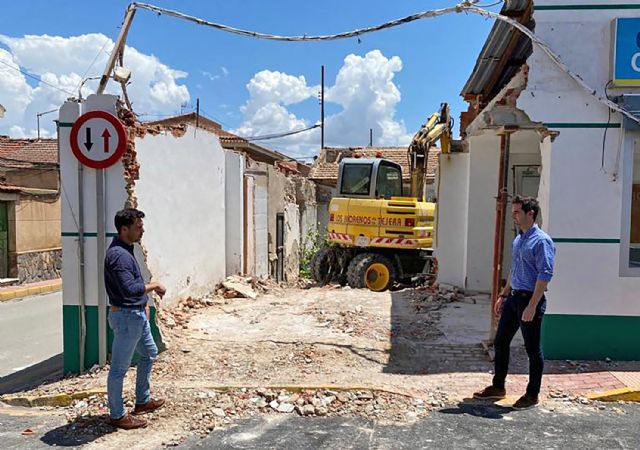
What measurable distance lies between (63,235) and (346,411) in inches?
137

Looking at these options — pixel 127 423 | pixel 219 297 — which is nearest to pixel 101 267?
pixel 127 423

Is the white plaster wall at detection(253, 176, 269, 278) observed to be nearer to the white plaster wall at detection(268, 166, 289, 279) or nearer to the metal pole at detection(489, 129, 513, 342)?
the white plaster wall at detection(268, 166, 289, 279)

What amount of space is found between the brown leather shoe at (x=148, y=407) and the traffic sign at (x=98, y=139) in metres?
2.49

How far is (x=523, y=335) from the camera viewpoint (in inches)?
175

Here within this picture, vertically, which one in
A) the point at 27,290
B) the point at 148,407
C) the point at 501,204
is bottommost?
the point at 27,290

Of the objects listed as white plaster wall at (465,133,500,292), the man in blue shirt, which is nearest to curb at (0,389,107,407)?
the man in blue shirt

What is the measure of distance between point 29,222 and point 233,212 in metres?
8.13

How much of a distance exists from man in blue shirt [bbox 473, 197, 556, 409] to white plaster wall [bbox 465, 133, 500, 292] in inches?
187

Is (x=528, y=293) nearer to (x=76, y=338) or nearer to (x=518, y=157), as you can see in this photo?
(x=76, y=338)

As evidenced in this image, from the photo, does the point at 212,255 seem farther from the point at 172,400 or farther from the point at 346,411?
the point at 346,411

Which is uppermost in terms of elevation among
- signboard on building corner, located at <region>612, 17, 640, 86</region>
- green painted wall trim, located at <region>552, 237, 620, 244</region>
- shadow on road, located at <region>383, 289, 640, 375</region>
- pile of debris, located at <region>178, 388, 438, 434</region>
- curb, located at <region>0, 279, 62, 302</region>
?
signboard on building corner, located at <region>612, 17, 640, 86</region>

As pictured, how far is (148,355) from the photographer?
4.26 metres

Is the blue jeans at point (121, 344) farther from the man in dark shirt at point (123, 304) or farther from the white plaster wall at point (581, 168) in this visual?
the white plaster wall at point (581, 168)

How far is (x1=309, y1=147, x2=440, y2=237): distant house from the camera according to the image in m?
22.5
